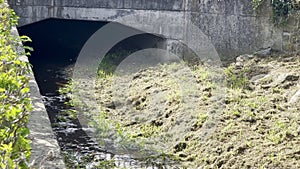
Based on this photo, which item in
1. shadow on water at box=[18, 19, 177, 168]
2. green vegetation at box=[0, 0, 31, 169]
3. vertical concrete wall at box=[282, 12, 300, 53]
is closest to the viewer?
green vegetation at box=[0, 0, 31, 169]

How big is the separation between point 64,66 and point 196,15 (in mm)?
3932

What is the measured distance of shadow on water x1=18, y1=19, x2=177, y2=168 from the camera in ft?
27.2

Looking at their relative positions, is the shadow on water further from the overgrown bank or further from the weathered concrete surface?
the weathered concrete surface

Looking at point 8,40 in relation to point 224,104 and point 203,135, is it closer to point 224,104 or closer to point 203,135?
point 203,135

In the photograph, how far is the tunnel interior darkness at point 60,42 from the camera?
14048 millimetres

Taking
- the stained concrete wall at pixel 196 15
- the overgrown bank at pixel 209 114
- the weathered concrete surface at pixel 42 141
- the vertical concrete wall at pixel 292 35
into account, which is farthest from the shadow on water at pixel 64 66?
the vertical concrete wall at pixel 292 35

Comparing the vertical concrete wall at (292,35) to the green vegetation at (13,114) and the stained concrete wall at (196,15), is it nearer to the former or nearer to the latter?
the stained concrete wall at (196,15)

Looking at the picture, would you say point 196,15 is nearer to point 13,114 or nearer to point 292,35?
point 292,35

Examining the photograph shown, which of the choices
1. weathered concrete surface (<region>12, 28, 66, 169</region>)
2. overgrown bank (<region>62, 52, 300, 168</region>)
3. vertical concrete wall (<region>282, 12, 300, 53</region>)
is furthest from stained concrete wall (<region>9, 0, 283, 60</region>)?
weathered concrete surface (<region>12, 28, 66, 169</region>)

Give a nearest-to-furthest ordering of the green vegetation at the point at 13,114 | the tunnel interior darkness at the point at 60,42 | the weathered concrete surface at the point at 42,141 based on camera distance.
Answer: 1. the green vegetation at the point at 13,114
2. the weathered concrete surface at the point at 42,141
3. the tunnel interior darkness at the point at 60,42

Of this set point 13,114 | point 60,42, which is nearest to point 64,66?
point 60,42

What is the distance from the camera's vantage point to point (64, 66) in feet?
45.9

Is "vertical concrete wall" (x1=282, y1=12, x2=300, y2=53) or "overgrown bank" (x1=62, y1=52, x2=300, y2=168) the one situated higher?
"vertical concrete wall" (x1=282, y1=12, x2=300, y2=53)

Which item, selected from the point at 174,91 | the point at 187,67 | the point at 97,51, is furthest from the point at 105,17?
the point at 174,91
